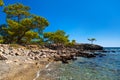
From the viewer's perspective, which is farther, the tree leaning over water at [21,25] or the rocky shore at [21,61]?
the tree leaning over water at [21,25]

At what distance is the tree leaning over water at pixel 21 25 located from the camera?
49.8 meters

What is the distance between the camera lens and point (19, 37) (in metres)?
52.9

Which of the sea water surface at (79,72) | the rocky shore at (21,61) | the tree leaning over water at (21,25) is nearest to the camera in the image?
the rocky shore at (21,61)

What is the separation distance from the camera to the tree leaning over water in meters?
49.8

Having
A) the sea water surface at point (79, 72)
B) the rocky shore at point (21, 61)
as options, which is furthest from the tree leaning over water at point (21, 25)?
the sea water surface at point (79, 72)

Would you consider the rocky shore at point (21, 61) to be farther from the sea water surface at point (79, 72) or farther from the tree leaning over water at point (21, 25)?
the tree leaning over water at point (21, 25)

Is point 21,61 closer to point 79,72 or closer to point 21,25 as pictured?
point 79,72

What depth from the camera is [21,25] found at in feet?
164

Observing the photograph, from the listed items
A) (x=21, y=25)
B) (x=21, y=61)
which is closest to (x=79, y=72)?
(x=21, y=61)

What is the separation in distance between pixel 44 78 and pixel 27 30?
35.8 metres

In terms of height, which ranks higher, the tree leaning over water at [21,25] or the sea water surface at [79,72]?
the tree leaning over water at [21,25]

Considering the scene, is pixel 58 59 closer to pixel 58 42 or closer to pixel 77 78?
pixel 77 78

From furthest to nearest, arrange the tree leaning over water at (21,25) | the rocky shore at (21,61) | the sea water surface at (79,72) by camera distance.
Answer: the tree leaning over water at (21,25) < the sea water surface at (79,72) < the rocky shore at (21,61)

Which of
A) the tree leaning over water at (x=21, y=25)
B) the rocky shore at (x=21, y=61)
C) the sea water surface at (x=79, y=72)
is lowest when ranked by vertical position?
the sea water surface at (x=79, y=72)
